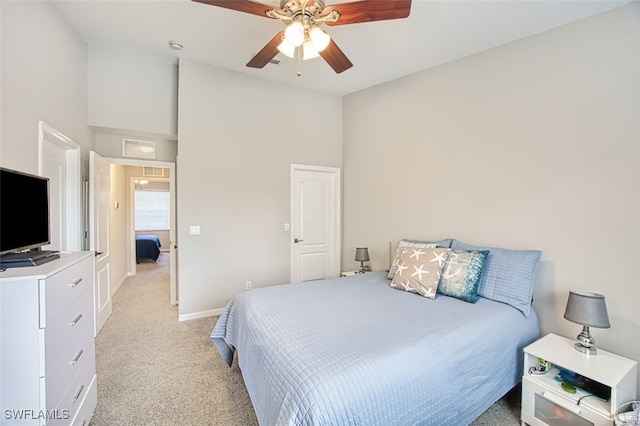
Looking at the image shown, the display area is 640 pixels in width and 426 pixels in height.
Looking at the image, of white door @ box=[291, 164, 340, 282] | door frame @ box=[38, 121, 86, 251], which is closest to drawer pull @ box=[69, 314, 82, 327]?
door frame @ box=[38, 121, 86, 251]

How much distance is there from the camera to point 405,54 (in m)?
3.07

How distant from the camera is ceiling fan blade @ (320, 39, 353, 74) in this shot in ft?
7.07

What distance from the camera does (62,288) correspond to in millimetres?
1482

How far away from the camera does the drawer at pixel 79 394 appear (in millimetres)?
1484

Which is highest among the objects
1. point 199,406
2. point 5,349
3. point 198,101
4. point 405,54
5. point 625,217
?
point 405,54

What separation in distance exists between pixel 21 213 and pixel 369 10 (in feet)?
7.59

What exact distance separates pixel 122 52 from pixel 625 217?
5.10 m

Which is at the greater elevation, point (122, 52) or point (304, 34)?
point (122, 52)

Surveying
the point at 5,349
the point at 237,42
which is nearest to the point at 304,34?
the point at 237,42

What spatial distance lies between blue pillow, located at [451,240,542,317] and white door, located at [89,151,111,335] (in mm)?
3828

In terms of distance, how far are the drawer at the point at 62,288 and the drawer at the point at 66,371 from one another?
0.27 metres

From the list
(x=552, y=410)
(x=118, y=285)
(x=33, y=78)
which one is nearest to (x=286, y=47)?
(x=33, y=78)

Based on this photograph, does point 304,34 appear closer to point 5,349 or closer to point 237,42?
point 237,42

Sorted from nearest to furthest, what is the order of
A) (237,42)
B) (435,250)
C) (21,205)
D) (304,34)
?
(21,205), (304,34), (435,250), (237,42)
